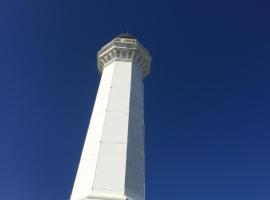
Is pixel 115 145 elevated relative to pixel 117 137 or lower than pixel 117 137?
lower

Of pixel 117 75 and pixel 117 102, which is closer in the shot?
pixel 117 102

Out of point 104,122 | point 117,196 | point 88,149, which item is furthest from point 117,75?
point 117,196

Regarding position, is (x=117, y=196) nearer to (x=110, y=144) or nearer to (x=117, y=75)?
(x=110, y=144)

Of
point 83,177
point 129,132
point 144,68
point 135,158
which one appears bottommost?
point 83,177

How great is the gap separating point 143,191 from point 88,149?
3663mm

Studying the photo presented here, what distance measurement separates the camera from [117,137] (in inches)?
598

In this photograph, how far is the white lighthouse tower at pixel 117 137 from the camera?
1325 cm

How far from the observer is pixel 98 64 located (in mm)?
22797

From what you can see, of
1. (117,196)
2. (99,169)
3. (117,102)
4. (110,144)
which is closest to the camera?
(117,196)

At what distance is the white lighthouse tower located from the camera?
13.2m

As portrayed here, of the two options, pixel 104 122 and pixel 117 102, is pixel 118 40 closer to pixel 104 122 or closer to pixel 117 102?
pixel 117 102

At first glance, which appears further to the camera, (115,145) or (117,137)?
(117,137)

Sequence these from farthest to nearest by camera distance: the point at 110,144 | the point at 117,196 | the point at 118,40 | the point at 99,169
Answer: the point at 118,40 < the point at 110,144 < the point at 99,169 < the point at 117,196

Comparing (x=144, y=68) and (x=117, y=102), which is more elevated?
(x=144, y=68)
